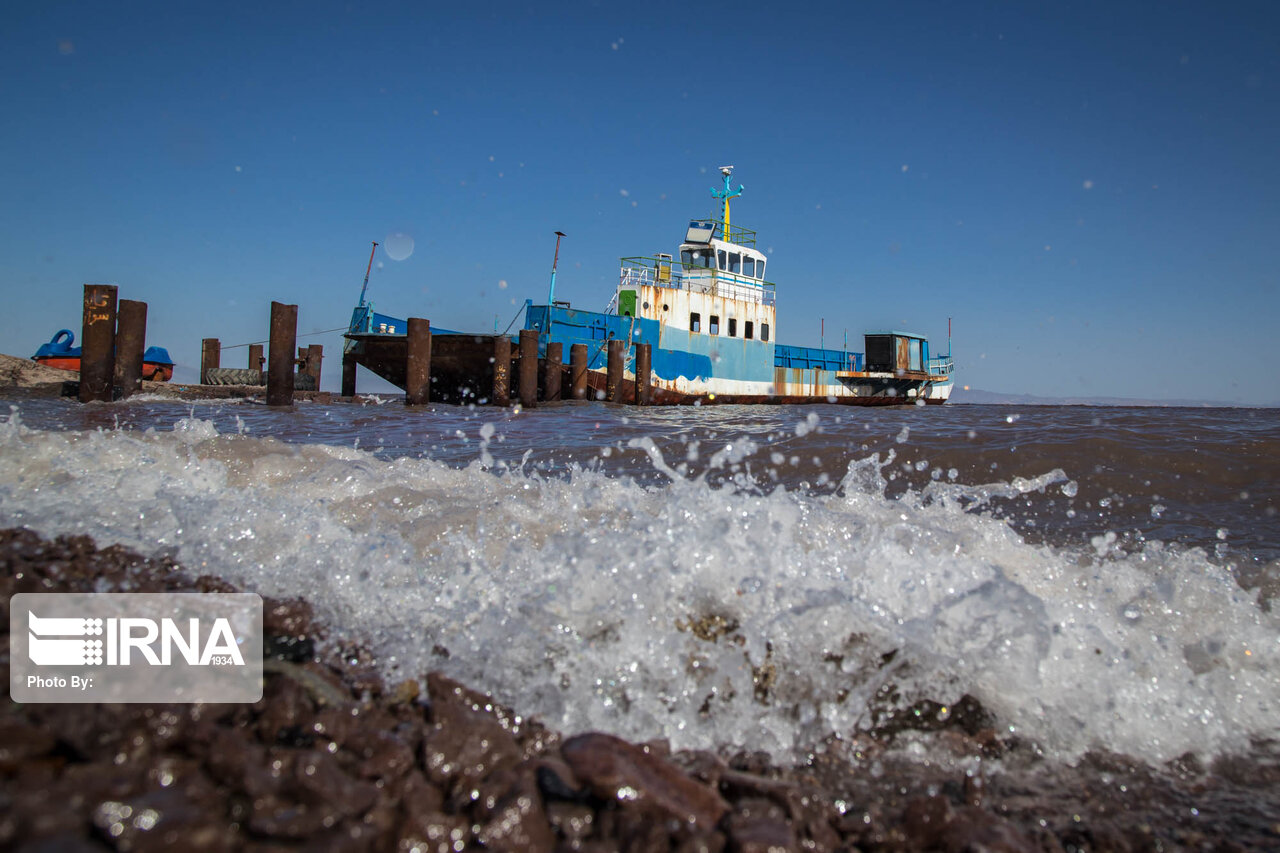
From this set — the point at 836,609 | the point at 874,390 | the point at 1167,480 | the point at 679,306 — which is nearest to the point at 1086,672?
the point at 836,609

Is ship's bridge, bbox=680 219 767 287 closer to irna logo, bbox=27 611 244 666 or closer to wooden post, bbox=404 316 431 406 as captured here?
wooden post, bbox=404 316 431 406

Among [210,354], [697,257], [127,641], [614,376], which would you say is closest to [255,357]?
[210,354]

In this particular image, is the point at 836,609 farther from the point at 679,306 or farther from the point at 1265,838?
the point at 679,306

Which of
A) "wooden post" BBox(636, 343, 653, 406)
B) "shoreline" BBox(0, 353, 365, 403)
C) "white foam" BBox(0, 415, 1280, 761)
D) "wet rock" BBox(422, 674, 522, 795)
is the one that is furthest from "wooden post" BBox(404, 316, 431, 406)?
"wet rock" BBox(422, 674, 522, 795)

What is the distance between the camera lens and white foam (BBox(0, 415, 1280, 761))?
1919 millimetres

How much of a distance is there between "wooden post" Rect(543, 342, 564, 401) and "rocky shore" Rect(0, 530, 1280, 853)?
16.0m

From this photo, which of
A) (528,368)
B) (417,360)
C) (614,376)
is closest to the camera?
(417,360)

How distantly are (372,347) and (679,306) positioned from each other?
10.4 meters

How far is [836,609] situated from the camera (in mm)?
2170

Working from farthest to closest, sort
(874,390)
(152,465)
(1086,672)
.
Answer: (874,390)
(152,465)
(1086,672)

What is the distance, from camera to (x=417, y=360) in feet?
50.7

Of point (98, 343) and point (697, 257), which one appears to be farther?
point (697, 257)

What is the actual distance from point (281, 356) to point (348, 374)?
22.5 feet

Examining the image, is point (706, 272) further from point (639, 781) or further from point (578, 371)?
point (639, 781)
